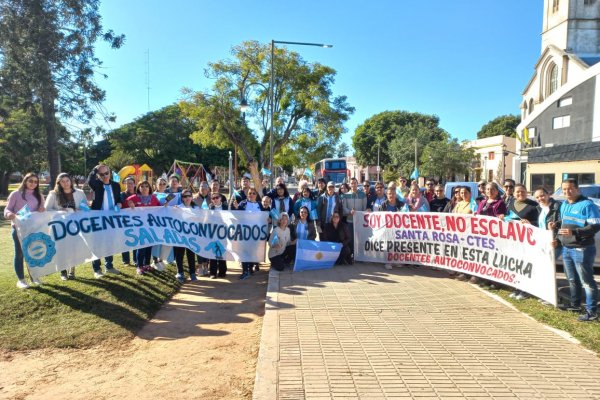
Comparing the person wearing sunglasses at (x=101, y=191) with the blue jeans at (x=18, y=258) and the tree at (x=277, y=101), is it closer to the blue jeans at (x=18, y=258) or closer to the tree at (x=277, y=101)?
the blue jeans at (x=18, y=258)

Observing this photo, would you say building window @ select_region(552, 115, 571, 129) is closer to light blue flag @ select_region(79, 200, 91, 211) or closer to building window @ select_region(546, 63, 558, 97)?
building window @ select_region(546, 63, 558, 97)

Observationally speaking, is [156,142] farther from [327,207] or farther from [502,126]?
[502,126]

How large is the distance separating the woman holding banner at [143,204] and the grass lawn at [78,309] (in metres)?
0.29

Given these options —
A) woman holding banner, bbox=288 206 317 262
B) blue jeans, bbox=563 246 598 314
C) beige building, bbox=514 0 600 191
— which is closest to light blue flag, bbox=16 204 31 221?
woman holding banner, bbox=288 206 317 262

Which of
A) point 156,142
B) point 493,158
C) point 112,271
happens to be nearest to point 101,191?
point 112,271

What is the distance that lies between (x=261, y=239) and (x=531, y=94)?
2094 inches

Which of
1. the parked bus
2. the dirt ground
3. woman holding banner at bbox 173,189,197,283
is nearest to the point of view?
the dirt ground

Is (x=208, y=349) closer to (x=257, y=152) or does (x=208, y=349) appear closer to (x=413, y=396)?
(x=413, y=396)

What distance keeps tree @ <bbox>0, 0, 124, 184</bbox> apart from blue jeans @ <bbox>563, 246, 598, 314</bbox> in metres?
23.0

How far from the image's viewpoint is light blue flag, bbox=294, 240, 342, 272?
796 centimetres

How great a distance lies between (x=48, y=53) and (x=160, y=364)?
73.8ft

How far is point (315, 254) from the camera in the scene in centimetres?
809

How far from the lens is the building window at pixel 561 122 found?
31359mm

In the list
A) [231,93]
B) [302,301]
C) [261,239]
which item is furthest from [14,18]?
[302,301]
